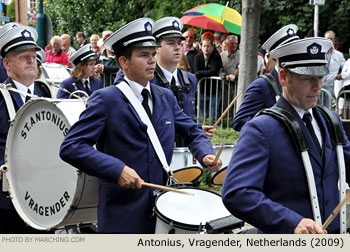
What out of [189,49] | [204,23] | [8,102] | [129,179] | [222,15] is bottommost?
[129,179]

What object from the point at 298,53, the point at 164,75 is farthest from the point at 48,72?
the point at 298,53

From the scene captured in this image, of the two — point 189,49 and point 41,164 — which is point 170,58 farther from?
point 189,49

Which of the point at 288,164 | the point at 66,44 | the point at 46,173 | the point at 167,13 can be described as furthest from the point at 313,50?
the point at 167,13

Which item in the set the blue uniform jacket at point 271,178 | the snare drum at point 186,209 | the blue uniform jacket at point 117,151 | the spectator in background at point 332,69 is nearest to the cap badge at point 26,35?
the blue uniform jacket at point 117,151

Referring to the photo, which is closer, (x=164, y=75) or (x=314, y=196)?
(x=314, y=196)

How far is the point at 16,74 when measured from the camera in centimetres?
529

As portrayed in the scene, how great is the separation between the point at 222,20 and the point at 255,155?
1183cm

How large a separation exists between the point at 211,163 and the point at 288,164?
114cm

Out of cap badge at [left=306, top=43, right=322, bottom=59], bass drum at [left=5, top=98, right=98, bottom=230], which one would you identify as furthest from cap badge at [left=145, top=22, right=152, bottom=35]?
cap badge at [left=306, top=43, right=322, bottom=59]

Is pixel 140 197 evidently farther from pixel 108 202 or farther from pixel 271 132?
pixel 271 132

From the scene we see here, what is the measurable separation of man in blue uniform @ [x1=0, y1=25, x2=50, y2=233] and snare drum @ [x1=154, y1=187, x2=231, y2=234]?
66.5 inches

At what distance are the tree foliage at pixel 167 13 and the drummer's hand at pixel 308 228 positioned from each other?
58.9 feet

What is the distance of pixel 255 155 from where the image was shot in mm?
2938

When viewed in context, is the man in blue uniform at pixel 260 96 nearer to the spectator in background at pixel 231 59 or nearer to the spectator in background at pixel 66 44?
the spectator in background at pixel 231 59
